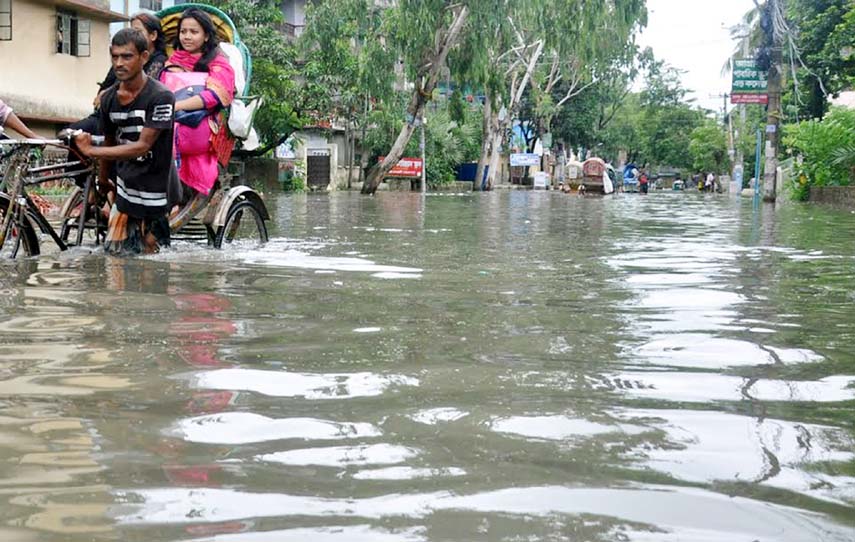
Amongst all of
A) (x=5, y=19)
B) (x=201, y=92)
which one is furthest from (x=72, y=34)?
(x=201, y=92)

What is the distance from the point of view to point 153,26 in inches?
310

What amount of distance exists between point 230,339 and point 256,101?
14.4 feet

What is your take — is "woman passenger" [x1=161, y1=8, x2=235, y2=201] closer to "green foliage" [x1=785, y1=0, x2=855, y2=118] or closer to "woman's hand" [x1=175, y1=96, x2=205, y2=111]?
"woman's hand" [x1=175, y1=96, x2=205, y2=111]

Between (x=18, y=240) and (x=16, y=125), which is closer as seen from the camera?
(x=18, y=240)

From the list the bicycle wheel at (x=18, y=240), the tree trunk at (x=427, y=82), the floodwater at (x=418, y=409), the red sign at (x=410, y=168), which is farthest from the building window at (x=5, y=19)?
the red sign at (x=410, y=168)

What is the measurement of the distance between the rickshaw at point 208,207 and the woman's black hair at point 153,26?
221 mm

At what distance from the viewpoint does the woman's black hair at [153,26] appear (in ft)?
25.7

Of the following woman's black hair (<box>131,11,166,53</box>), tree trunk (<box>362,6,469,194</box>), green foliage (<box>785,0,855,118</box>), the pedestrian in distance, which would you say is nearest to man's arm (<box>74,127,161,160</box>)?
the pedestrian in distance

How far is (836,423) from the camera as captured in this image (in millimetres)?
3166

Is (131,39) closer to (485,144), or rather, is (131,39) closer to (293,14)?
(485,144)

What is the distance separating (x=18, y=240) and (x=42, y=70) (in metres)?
24.9

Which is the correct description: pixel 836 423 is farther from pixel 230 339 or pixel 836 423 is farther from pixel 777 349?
pixel 230 339

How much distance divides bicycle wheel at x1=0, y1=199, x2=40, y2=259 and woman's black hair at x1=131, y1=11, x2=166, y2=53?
163 cm

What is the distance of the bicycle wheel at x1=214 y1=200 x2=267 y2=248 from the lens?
8781 mm
